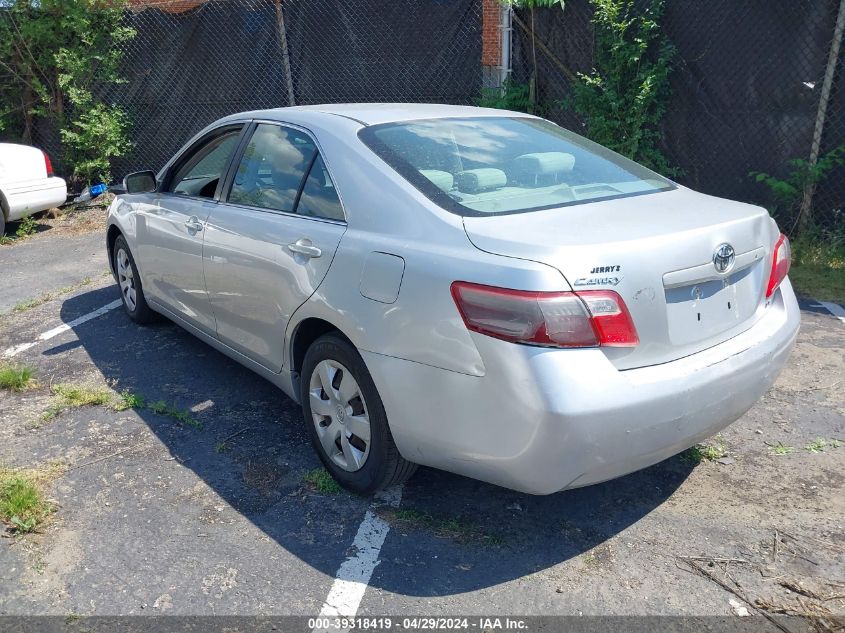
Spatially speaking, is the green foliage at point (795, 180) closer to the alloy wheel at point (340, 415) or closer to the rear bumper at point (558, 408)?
the rear bumper at point (558, 408)

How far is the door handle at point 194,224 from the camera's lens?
4457mm

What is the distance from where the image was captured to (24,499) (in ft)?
11.3

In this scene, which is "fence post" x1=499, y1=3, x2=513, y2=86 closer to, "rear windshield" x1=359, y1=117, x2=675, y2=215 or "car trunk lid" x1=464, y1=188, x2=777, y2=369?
"rear windshield" x1=359, y1=117, x2=675, y2=215

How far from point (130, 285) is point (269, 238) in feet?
8.54

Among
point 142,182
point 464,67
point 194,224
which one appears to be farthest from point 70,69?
point 194,224

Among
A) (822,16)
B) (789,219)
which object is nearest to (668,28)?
(822,16)

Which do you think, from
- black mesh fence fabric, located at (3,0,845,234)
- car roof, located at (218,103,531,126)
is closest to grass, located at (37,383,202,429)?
car roof, located at (218,103,531,126)

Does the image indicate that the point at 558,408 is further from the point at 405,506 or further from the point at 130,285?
the point at 130,285

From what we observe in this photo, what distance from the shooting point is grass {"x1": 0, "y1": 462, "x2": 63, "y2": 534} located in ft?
10.9

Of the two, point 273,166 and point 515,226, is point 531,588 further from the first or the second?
point 273,166

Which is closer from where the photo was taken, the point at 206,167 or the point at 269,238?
the point at 269,238

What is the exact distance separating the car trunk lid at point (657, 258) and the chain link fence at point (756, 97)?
4.64m

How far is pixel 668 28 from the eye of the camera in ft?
25.2

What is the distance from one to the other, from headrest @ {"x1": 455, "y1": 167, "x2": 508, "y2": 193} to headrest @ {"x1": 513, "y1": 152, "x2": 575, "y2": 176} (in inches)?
5.1
